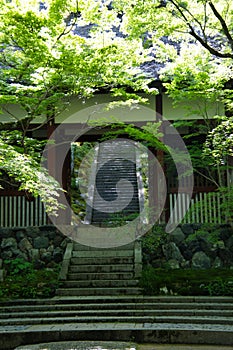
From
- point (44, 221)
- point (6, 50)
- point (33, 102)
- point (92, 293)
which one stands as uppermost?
point (6, 50)

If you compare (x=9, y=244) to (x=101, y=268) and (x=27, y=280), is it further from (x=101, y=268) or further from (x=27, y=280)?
(x=101, y=268)

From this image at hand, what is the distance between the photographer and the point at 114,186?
18.8 metres

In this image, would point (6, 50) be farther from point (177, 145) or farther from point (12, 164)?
point (177, 145)

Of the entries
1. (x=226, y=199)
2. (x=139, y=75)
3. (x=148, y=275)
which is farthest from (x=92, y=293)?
(x=139, y=75)

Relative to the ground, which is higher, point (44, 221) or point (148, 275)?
point (44, 221)

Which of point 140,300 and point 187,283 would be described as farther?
point 187,283

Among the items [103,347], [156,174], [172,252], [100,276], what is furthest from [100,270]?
[103,347]

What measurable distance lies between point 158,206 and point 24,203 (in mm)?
4136

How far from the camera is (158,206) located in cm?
1350

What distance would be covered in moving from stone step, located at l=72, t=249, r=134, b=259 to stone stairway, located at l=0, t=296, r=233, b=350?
2.09 m

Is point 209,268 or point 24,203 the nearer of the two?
point 209,268

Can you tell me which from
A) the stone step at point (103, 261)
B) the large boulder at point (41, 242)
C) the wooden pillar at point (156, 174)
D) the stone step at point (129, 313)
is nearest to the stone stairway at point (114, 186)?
the wooden pillar at point (156, 174)

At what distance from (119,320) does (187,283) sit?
276 cm

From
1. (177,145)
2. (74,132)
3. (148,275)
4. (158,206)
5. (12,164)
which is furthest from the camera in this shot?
(74,132)
